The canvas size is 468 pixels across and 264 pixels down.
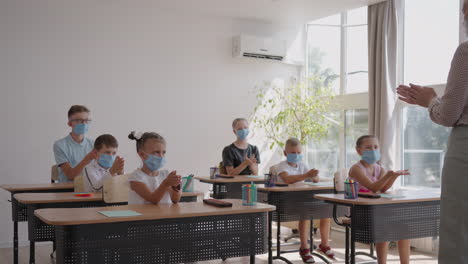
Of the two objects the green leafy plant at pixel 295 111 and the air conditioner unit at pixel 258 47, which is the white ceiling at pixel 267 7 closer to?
the air conditioner unit at pixel 258 47

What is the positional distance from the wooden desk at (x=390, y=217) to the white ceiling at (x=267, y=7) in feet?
10.8

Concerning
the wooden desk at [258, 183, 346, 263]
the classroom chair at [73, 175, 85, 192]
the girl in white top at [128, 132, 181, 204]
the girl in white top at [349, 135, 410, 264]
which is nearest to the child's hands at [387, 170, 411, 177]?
the girl in white top at [349, 135, 410, 264]

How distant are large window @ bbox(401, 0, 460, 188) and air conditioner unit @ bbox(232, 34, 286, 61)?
2074 mm

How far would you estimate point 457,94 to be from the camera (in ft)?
6.59

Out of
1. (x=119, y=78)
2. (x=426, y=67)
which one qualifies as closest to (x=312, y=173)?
(x=426, y=67)

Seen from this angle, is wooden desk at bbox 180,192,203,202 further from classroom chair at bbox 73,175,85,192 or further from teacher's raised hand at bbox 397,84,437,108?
teacher's raised hand at bbox 397,84,437,108

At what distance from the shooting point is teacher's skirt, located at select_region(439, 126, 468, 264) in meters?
1.96

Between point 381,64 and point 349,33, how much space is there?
1.09 metres

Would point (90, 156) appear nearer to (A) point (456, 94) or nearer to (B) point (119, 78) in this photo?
(B) point (119, 78)

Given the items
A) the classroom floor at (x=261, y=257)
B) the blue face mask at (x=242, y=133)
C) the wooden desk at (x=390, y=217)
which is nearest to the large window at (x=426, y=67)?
the classroom floor at (x=261, y=257)

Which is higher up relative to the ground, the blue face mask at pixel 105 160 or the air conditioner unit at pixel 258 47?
the air conditioner unit at pixel 258 47

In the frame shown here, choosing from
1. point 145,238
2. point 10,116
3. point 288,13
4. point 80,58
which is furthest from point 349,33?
point 145,238

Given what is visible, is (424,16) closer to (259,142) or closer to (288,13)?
(288,13)

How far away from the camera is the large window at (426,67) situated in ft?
18.9
